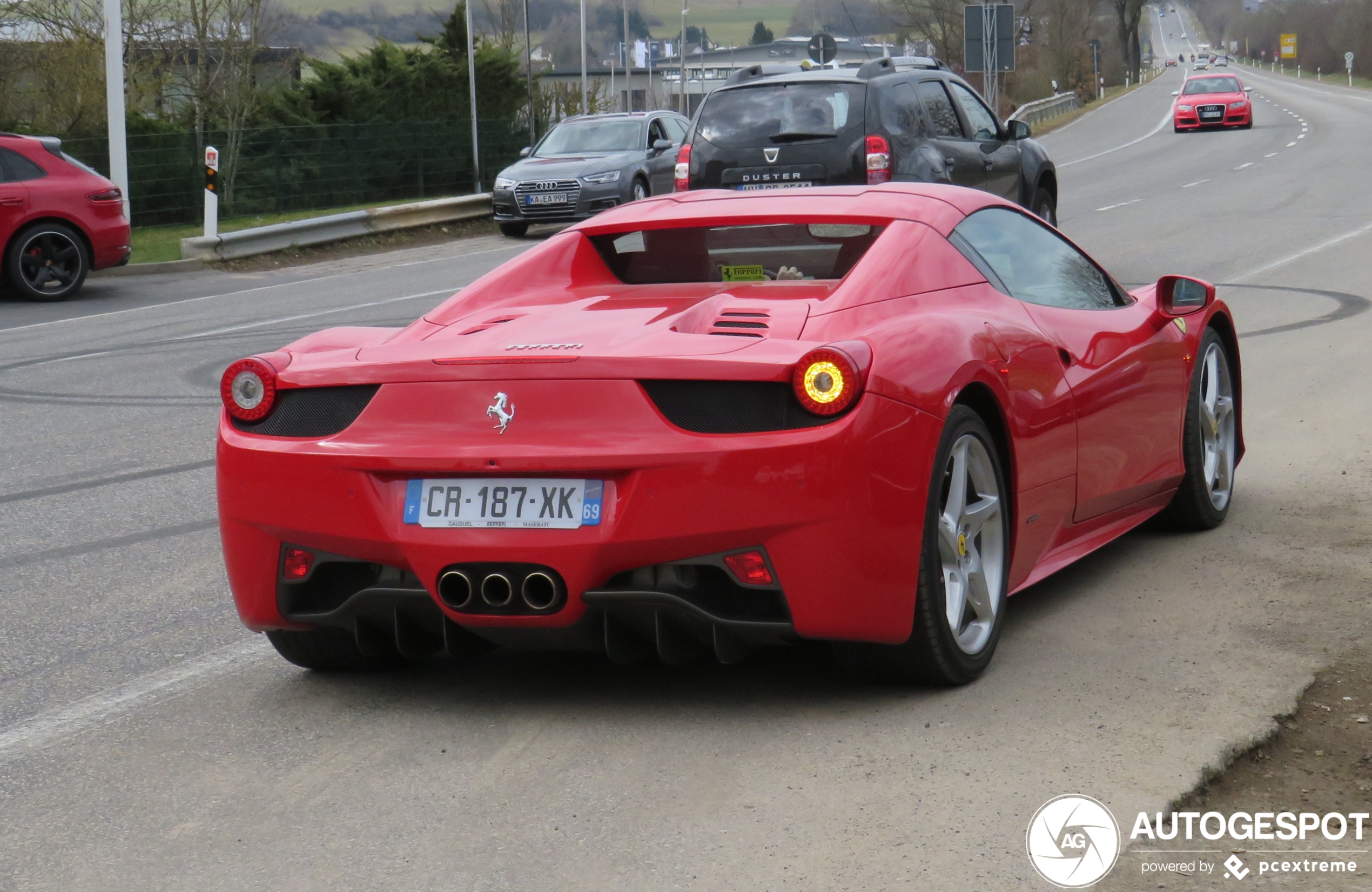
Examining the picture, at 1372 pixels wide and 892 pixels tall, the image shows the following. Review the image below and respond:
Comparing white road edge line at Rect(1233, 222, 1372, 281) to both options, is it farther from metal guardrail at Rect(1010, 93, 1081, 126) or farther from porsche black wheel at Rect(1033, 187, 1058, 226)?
metal guardrail at Rect(1010, 93, 1081, 126)

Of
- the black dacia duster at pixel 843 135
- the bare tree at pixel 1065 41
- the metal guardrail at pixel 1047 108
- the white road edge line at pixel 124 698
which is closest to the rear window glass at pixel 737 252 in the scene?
the white road edge line at pixel 124 698

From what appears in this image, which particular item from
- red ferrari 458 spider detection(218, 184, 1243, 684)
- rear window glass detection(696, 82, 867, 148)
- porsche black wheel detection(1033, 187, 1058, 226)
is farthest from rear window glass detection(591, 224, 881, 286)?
porsche black wheel detection(1033, 187, 1058, 226)

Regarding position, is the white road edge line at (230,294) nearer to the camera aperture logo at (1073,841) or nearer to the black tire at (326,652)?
the black tire at (326,652)

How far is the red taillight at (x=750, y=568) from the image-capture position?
4051mm

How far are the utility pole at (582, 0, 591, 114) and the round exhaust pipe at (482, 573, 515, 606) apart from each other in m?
36.7

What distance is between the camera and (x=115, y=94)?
21.2m

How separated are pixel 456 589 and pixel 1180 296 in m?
2.94

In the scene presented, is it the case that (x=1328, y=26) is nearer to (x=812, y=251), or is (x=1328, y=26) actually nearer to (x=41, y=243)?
(x=41, y=243)

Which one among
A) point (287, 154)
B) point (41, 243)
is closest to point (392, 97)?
point (287, 154)

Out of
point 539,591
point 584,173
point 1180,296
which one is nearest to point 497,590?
point 539,591

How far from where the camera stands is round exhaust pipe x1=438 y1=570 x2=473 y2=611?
4.14 meters

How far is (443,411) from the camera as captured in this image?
13.8 ft

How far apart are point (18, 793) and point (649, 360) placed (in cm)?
168

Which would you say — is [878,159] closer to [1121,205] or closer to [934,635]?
[934,635]
